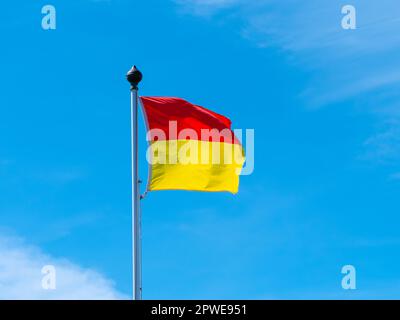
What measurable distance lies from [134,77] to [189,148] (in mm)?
2819

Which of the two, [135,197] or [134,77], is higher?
[134,77]

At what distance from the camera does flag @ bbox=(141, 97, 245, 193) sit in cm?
2669

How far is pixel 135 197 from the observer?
2573 centimetres

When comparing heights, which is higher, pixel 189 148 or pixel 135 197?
pixel 189 148

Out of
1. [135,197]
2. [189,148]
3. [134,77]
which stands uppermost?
[134,77]

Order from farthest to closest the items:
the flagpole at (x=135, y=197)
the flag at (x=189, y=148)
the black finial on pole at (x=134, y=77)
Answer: the flag at (x=189, y=148) < the black finial on pole at (x=134, y=77) < the flagpole at (x=135, y=197)

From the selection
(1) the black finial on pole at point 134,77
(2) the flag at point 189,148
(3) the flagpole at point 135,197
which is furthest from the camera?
(2) the flag at point 189,148

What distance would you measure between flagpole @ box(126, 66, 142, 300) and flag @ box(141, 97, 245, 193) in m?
0.55

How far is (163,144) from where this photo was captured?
88.5ft

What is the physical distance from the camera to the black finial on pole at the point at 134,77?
26.6m

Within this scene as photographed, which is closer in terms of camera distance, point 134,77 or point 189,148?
Answer: point 134,77
